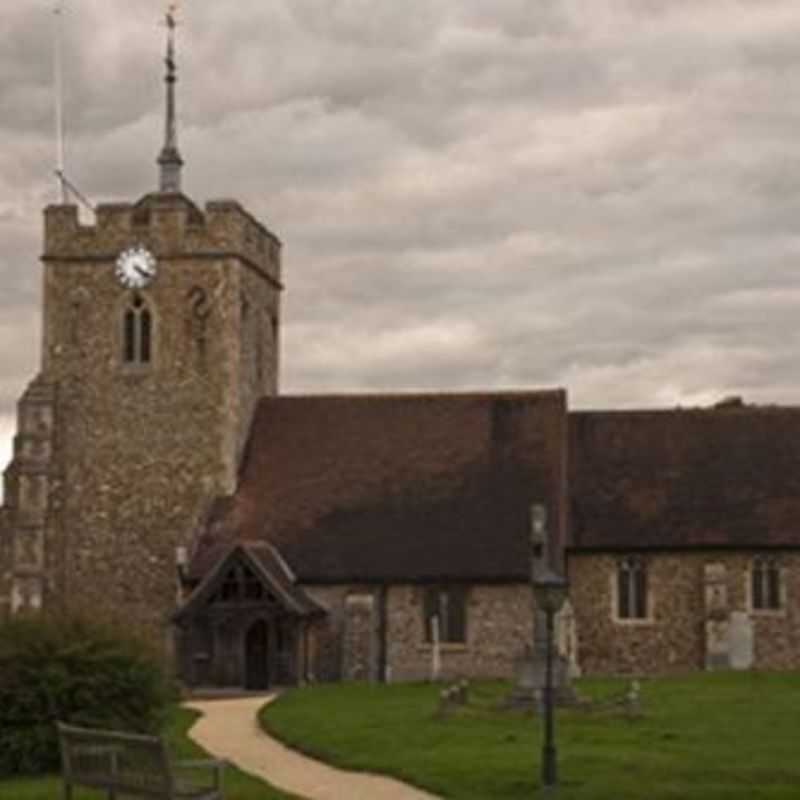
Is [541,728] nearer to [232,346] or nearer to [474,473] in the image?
[474,473]

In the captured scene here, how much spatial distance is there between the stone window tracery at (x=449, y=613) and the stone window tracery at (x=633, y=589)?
3969 millimetres

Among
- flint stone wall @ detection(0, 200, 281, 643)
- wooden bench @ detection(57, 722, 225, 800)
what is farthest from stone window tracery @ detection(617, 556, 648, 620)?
wooden bench @ detection(57, 722, 225, 800)

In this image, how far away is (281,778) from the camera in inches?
949

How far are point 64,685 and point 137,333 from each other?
26.3 metres

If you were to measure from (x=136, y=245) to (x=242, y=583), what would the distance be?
10.4 metres

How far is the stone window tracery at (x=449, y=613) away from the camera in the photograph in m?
46.9

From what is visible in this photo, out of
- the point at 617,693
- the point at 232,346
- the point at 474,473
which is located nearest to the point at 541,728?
the point at 617,693

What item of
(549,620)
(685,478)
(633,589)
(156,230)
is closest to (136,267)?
(156,230)

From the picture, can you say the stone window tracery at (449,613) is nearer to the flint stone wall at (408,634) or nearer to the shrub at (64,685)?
the flint stone wall at (408,634)

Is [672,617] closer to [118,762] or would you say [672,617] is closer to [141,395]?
[141,395]

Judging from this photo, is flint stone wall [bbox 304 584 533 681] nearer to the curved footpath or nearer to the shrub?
the curved footpath

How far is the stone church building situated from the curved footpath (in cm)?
972

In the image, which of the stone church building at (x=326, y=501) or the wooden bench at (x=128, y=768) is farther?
the stone church building at (x=326, y=501)

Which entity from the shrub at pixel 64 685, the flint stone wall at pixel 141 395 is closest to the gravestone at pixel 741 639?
the flint stone wall at pixel 141 395
